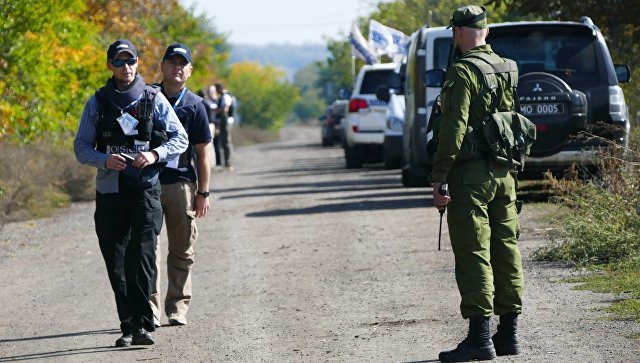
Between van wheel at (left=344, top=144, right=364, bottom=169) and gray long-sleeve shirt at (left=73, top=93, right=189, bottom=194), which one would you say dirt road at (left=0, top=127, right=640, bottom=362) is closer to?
gray long-sleeve shirt at (left=73, top=93, right=189, bottom=194)

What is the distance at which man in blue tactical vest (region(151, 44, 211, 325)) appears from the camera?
31.5 ft

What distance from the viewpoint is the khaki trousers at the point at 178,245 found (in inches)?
382

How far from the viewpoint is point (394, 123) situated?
77.4 ft

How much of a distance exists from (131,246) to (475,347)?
2412 mm

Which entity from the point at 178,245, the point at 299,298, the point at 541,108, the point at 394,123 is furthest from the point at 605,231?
the point at 394,123

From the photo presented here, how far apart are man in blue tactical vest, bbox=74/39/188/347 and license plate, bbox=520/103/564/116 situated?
693 centimetres

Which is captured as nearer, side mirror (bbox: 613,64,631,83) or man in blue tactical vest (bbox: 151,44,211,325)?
man in blue tactical vest (bbox: 151,44,211,325)

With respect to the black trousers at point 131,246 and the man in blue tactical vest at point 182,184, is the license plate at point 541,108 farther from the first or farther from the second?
the black trousers at point 131,246

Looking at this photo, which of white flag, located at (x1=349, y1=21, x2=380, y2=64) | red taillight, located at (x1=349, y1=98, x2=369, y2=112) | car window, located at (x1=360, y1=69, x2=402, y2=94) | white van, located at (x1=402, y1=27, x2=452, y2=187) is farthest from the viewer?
white flag, located at (x1=349, y1=21, x2=380, y2=64)

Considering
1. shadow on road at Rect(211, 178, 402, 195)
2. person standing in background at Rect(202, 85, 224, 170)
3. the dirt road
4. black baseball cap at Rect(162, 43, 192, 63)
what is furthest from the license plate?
person standing in background at Rect(202, 85, 224, 170)

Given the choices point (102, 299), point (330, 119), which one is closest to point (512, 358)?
point (102, 299)

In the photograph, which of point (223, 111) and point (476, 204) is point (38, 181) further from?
point (476, 204)

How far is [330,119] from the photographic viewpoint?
160ft

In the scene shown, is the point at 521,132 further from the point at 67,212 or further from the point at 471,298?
the point at 67,212
